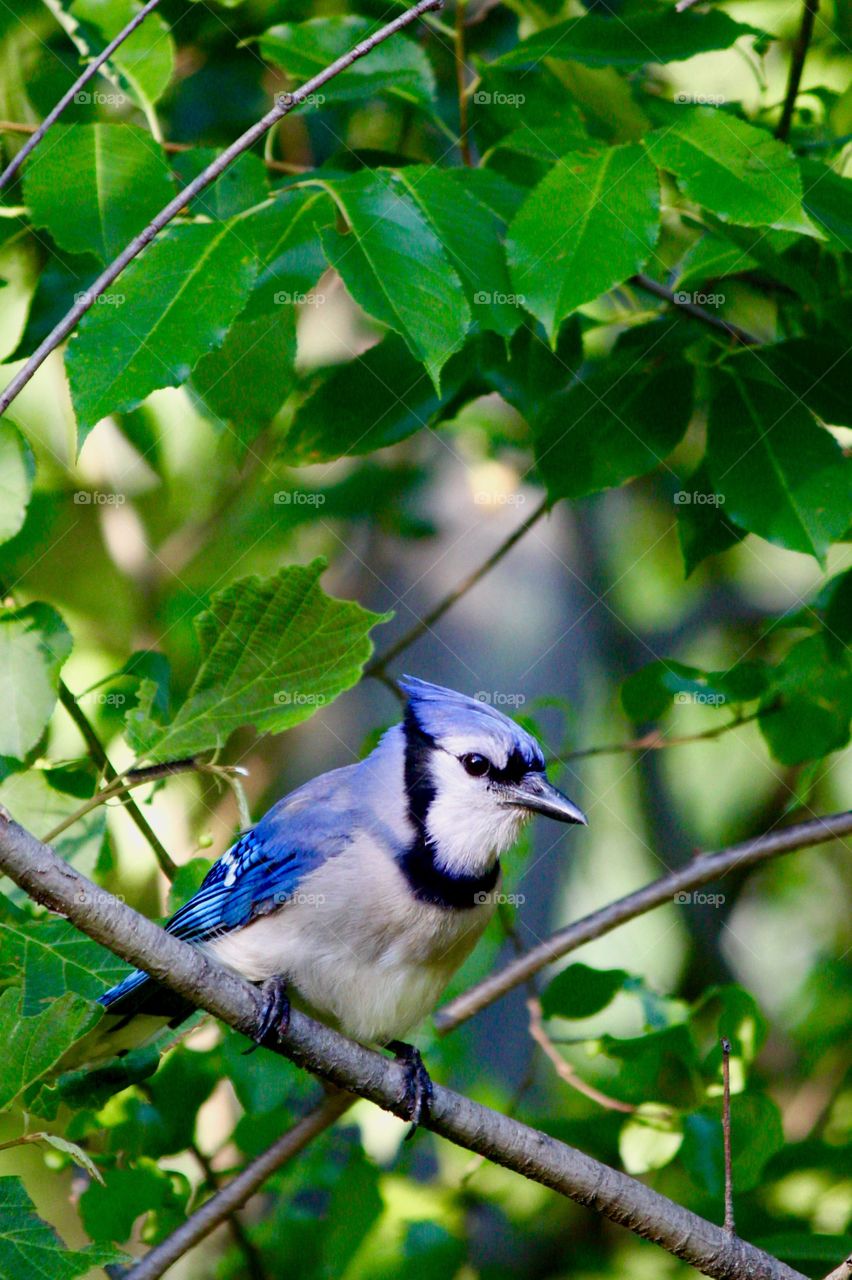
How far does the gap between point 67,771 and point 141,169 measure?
909mm

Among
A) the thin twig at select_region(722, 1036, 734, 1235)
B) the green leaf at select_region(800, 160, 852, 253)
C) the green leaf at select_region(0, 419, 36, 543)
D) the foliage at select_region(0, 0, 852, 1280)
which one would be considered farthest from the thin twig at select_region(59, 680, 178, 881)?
the green leaf at select_region(800, 160, 852, 253)

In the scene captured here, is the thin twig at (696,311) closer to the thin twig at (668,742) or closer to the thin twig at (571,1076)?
the thin twig at (668,742)

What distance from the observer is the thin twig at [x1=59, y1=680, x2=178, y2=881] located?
1.95 meters

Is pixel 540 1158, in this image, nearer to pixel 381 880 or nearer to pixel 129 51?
pixel 381 880

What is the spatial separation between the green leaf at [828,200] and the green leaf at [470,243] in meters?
0.42

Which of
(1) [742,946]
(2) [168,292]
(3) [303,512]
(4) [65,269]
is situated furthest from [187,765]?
(1) [742,946]

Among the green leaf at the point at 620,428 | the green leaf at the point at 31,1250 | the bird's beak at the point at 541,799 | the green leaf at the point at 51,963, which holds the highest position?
the green leaf at the point at 620,428

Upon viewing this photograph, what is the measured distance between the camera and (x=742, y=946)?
4.12 metres

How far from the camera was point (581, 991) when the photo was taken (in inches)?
88.1

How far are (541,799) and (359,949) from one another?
36 cm

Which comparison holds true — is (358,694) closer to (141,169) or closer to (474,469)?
(474,469)

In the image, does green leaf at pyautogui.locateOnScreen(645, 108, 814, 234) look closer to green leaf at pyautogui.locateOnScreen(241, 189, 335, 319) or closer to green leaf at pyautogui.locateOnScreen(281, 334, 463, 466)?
green leaf at pyautogui.locateOnScreen(241, 189, 335, 319)

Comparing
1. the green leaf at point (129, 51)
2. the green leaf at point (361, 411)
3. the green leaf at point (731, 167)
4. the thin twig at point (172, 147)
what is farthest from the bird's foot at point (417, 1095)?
the green leaf at point (129, 51)

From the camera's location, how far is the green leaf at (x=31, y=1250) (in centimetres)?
136
